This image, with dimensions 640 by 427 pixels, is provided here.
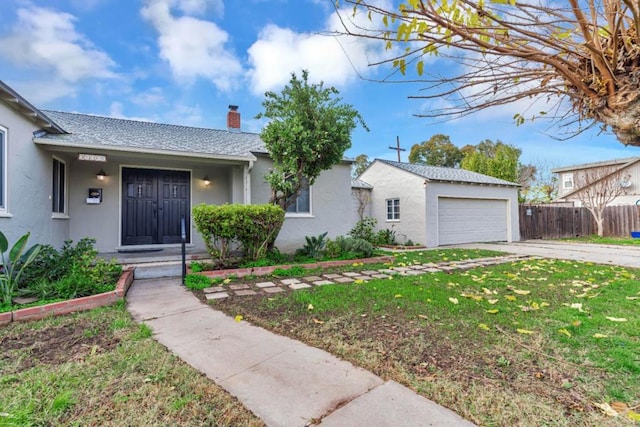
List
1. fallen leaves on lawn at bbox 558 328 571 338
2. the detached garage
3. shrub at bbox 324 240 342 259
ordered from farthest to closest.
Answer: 1. the detached garage
2. shrub at bbox 324 240 342 259
3. fallen leaves on lawn at bbox 558 328 571 338

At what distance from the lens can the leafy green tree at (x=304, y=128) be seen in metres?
7.10

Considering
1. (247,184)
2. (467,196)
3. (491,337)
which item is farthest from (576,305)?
(467,196)

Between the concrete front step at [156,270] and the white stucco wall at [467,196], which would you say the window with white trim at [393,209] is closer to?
the white stucco wall at [467,196]

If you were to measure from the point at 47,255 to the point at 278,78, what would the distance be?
20.1ft

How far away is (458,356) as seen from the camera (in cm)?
268

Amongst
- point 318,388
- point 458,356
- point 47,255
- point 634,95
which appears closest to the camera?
point 634,95

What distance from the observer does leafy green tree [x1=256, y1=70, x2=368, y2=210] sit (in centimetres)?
710

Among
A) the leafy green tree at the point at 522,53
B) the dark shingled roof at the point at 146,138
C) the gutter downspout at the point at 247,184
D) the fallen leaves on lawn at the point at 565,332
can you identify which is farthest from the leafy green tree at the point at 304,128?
the fallen leaves on lawn at the point at 565,332

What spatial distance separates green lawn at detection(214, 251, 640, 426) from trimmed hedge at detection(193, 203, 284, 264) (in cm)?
209

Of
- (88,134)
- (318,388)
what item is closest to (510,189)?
(318,388)

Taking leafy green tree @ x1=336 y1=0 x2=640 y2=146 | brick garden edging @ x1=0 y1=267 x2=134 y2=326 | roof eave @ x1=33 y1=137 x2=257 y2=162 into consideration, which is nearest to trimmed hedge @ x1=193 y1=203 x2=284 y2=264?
roof eave @ x1=33 y1=137 x2=257 y2=162

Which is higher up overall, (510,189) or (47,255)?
(510,189)

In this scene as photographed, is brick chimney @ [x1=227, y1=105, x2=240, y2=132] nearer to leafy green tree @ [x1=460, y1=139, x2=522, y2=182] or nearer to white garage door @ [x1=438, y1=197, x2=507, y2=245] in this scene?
white garage door @ [x1=438, y1=197, x2=507, y2=245]

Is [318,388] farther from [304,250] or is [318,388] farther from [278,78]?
[278,78]
